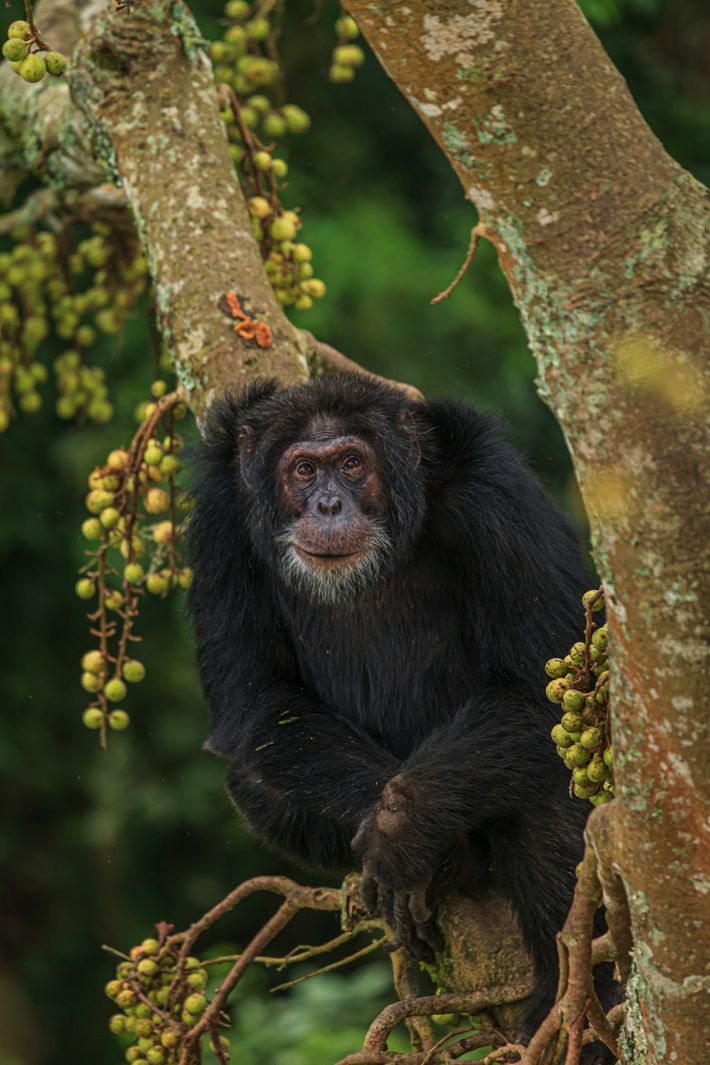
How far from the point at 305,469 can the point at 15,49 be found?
1588 millimetres

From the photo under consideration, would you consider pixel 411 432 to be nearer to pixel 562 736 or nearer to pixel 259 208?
pixel 259 208

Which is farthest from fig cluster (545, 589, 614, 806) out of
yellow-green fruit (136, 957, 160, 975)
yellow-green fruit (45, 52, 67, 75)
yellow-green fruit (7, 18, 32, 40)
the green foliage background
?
the green foliage background

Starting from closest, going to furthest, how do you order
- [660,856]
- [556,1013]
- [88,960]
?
[660,856]
[556,1013]
[88,960]

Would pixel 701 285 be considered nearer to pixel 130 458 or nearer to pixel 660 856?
pixel 660 856

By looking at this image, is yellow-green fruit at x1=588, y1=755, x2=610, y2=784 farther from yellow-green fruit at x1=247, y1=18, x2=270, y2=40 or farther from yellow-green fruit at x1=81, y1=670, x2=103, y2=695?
yellow-green fruit at x1=247, y1=18, x2=270, y2=40

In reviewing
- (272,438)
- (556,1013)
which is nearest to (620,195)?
(556,1013)

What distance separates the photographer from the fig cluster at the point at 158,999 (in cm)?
414

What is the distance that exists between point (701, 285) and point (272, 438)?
93.7 inches

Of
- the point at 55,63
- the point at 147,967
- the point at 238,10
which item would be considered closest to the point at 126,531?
the point at 147,967

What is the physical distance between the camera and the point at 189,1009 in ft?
13.7

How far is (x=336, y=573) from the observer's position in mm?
4535

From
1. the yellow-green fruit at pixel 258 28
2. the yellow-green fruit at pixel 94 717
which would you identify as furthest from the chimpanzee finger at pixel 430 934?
the yellow-green fruit at pixel 258 28

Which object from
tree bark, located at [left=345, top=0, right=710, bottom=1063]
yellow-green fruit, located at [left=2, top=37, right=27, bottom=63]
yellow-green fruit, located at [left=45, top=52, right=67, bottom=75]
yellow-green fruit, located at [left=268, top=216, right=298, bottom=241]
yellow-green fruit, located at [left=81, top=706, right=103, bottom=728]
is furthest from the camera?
yellow-green fruit, located at [left=268, top=216, right=298, bottom=241]

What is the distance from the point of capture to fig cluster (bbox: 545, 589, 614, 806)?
105 inches
